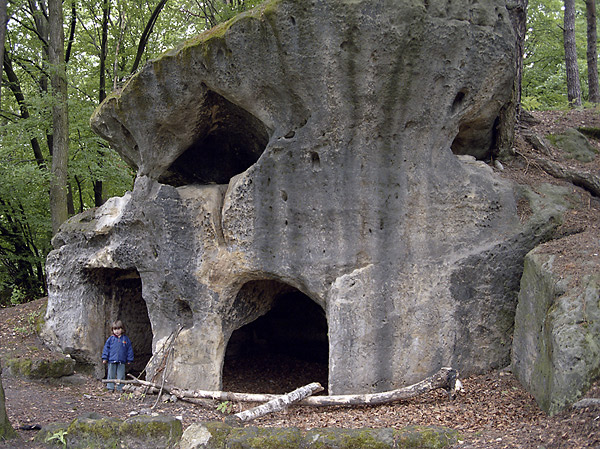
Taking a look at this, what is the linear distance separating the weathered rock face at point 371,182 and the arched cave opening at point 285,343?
10.8 feet

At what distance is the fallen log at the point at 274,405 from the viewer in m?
7.06

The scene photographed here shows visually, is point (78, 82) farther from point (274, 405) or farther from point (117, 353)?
point (274, 405)

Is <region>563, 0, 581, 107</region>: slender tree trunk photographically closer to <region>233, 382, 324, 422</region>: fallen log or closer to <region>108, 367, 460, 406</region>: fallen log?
<region>108, 367, 460, 406</region>: fallen log

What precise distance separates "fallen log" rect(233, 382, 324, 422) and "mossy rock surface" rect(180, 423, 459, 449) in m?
0.84

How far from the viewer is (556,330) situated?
19.8 feet

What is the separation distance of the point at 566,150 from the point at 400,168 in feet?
12.2

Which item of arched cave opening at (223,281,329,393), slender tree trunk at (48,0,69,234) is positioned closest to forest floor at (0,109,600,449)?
arched cave opening at (223,281,329,393)

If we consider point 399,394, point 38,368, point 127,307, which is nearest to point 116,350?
point 38,368

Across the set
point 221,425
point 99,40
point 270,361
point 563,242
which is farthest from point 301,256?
point 99,40

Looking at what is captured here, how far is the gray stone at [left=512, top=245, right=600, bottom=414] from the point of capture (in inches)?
224

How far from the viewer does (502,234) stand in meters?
7.89

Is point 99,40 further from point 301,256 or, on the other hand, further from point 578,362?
point 578,362

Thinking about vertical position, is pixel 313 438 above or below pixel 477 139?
below

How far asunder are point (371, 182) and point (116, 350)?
5404mm
